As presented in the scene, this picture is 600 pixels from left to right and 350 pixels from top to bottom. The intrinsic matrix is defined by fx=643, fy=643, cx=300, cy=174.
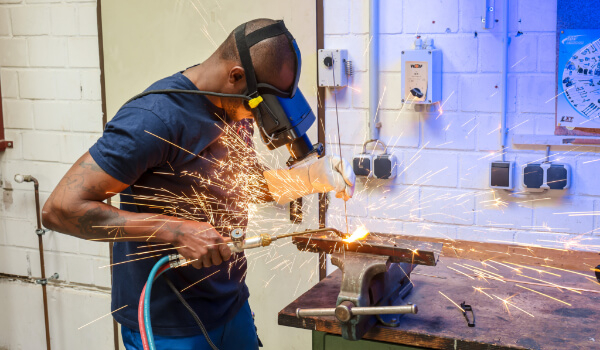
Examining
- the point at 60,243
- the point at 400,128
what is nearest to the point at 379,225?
the point at 400,128

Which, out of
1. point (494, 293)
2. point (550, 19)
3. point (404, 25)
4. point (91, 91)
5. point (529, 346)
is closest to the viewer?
point (529, 346)

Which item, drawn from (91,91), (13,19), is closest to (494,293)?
(91,91)

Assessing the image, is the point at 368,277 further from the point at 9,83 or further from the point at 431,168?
the point at 9,83

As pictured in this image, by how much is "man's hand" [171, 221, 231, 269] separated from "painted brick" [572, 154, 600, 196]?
1.62m

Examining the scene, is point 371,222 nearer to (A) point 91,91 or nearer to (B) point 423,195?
(B) point 423,195

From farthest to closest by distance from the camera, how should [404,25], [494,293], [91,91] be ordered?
[91,91] < [404,25] < [494,293]

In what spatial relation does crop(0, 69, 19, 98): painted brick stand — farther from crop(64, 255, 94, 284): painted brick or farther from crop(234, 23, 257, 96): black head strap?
crop(234, 23, 257, 96): black head strap

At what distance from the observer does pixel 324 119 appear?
3104 millimetres

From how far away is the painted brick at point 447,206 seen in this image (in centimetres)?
293

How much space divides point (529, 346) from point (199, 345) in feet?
3.61

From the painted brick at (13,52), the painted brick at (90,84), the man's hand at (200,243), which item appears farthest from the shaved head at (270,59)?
the painted brick at (13,52)

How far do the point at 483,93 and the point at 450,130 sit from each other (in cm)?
22

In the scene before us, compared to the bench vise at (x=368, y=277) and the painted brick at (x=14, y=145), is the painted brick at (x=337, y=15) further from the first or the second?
the painted brick at (x=14, y=145)

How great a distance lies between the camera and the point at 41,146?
3646mm
